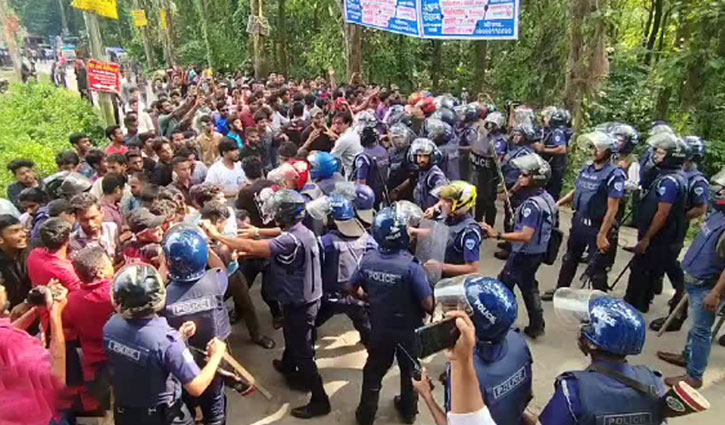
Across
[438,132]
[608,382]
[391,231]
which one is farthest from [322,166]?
[608,382]

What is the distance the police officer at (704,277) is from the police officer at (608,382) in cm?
236

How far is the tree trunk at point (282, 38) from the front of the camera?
22.3 metres

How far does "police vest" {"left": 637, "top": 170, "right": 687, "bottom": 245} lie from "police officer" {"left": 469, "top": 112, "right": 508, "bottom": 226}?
8.30 feet

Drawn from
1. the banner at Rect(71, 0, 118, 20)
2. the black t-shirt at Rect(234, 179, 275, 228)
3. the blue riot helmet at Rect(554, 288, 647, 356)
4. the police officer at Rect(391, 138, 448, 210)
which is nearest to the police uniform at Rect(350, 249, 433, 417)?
the blue riot helmet at Rect(554, 288, 647, 356)

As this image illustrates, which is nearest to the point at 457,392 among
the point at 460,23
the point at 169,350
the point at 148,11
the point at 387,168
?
the point at 169,350

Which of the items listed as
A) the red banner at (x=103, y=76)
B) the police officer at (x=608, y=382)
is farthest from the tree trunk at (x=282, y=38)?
the police officer at (x=608, y=382)

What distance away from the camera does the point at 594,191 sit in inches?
216

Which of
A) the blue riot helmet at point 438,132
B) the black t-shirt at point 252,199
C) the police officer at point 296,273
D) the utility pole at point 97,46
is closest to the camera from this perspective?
the police officer at point 296,273

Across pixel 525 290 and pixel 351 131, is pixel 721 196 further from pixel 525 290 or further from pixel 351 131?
pixel 351 131

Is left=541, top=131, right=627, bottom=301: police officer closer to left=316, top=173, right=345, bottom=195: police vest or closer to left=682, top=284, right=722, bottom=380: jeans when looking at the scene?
left=682, top=284, right=722, bottom=380: jeans

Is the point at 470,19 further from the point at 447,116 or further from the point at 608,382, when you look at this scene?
the point at 608,382

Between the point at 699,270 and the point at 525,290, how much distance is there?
147 cm

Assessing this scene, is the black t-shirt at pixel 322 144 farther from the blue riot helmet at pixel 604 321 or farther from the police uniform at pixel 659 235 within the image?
the blue riot helmet at pixel 604 321

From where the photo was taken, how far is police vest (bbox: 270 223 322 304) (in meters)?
4.08
